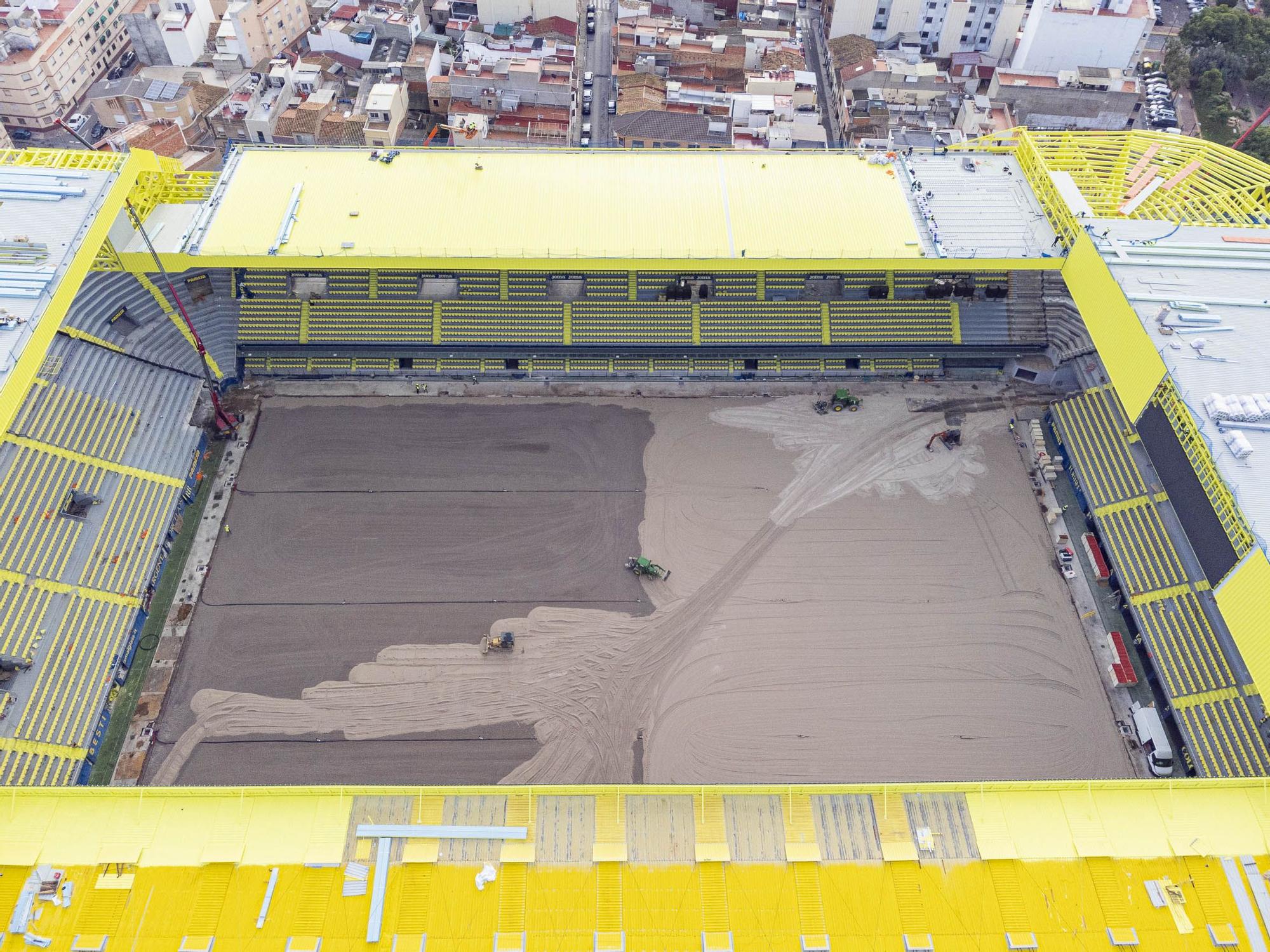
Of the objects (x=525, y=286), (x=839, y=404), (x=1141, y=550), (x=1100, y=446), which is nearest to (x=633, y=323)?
(x=525, y=286)

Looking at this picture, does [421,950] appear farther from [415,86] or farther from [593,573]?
[415,86]

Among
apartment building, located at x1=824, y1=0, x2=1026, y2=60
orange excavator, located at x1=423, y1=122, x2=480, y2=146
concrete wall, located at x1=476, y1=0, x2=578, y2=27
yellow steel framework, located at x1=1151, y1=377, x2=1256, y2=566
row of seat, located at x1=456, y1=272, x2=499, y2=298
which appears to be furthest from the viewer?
concrete wall, located at x1=476, y1=0, x2=578, y2=27

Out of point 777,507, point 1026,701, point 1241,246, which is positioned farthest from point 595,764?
point 1241,246

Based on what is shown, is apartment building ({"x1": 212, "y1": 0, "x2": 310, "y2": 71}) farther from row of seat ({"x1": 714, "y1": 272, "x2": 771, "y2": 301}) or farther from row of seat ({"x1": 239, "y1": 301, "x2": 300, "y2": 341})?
row of seat ({"x1": 714, "y1": 272, "x2": 771, "y2": 301})

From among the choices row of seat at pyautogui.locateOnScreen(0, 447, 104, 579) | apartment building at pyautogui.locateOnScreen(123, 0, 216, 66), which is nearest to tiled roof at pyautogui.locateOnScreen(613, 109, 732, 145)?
apartment building at pyautogui.locateOnScreen(123, 0, 216, 66)

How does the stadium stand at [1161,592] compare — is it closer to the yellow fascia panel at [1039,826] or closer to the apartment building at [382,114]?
the yellow fascia panel at [1039,826]

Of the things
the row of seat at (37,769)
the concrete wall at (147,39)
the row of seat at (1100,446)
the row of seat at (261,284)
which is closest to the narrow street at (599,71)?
the row of seat at (261,284)

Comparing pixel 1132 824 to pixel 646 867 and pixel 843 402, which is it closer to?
pixel 646 867
